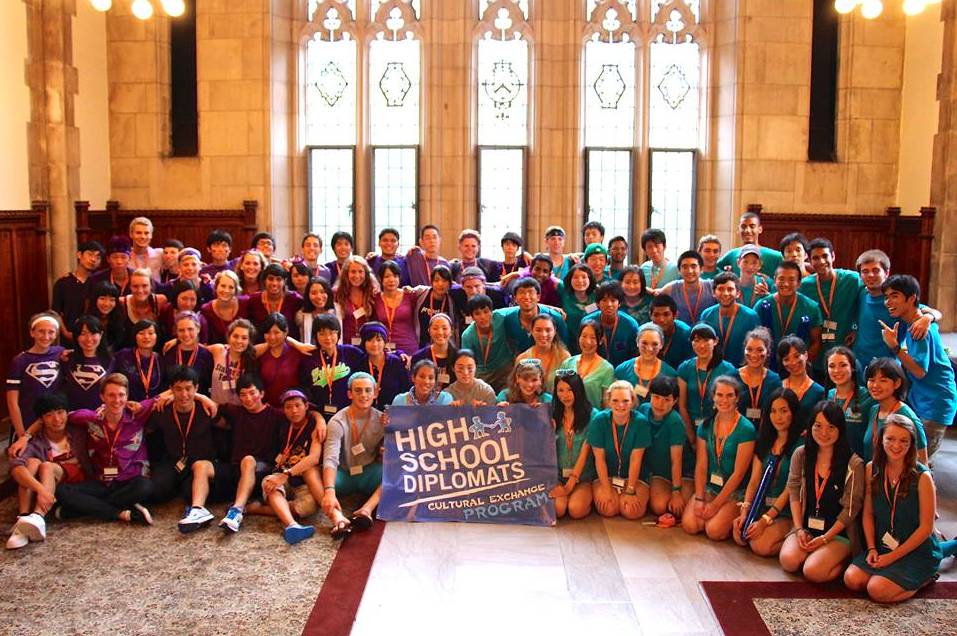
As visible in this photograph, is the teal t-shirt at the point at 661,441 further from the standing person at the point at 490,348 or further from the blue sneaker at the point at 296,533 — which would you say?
the blue sneaker at the point at 296,533

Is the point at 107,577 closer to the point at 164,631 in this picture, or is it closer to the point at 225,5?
the point at 164,631

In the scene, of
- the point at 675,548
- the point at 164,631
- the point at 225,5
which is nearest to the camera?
the point at 164,631

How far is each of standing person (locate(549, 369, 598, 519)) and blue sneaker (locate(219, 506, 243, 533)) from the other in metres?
1.94

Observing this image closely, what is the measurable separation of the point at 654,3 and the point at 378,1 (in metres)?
3.18

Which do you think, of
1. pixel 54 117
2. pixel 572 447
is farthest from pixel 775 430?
pixel 54 117

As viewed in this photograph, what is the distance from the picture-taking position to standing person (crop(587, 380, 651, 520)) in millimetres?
5977

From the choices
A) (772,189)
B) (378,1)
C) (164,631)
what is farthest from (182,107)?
(164,631)

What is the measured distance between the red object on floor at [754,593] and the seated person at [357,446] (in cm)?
225

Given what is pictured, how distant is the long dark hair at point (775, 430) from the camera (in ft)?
18.3

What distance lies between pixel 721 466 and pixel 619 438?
2.12 feet

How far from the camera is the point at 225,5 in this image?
10578 mm

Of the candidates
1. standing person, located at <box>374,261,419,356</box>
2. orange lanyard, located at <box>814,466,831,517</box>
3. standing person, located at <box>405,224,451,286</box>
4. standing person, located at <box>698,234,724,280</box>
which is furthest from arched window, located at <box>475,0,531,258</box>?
orange lanyard, located at <box>814,466,831,517</box>


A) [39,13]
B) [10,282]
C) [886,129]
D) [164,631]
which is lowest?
[164,631]

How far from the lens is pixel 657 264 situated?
8062 millimetres
